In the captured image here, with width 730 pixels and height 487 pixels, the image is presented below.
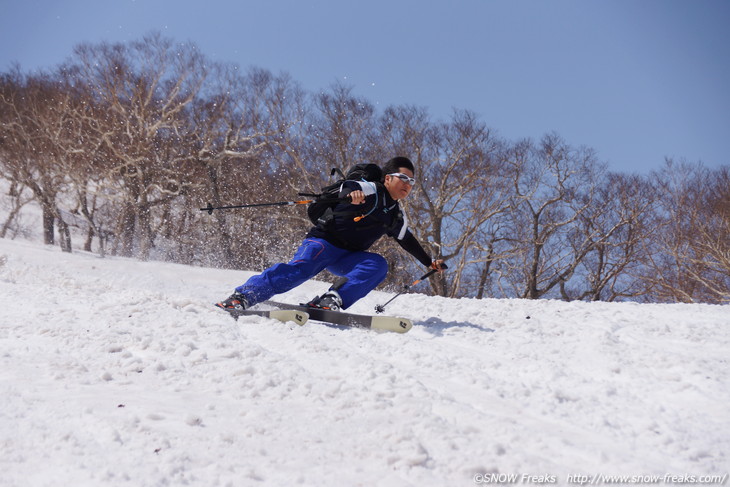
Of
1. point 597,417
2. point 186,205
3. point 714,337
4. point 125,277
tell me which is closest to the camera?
point 597,417

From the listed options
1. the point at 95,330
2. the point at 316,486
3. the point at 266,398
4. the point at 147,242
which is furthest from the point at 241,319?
the point at 147,242

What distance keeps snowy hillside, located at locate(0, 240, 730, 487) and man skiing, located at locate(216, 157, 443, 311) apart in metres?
0.60

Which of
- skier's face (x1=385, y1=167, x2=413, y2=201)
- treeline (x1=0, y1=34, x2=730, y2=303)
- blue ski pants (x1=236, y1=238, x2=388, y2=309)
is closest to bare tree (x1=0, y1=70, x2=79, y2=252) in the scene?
treeline (x1=0, y1=34, x2=730, y2=303)

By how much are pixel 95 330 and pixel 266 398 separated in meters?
1.62

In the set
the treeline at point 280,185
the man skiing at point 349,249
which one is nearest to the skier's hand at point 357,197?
the man skiing at point 349,249

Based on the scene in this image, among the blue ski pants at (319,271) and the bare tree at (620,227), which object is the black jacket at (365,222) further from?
the bare tree at (620,227)

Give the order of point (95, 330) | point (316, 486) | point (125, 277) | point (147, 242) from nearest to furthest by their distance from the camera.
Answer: point (316, 486) → point (95, 330) → point (125, 277) → point (147, 242)

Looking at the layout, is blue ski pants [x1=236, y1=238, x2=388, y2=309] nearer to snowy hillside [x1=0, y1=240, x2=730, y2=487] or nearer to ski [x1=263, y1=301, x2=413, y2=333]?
ski [x1=263, y1=301, x2=413, y2=333]

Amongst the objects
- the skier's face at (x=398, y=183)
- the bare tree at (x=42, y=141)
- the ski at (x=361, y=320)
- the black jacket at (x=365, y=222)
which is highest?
the bare tree at (x=42, y=141)

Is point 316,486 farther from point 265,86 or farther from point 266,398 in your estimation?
point 265,86

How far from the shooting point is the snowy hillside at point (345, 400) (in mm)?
1658

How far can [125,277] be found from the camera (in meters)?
7.68

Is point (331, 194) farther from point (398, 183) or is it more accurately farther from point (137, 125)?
point (137, 125)

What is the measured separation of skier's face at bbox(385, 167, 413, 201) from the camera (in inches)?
192
